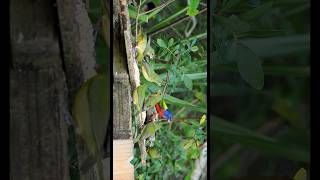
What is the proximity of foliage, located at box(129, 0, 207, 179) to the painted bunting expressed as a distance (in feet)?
0.04

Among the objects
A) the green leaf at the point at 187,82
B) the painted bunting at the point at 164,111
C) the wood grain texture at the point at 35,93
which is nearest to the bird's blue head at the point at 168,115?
the painted bunting at the point at 164,111

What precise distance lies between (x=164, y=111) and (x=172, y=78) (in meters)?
0.11

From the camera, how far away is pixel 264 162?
1414 mm

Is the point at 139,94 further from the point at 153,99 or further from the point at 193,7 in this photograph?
the point at 193,7

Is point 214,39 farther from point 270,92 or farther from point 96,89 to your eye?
point 96,89

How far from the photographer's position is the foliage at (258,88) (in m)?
1.40

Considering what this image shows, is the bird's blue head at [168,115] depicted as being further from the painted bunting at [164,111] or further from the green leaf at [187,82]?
the green leaf at [187,82]

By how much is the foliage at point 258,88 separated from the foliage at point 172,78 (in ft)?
0.16

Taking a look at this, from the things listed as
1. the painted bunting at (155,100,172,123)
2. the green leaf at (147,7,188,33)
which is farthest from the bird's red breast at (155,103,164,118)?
the green leaf at (147,7,188,33)

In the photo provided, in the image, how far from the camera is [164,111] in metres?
1.45

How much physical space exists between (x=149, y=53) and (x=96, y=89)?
0.66 ft

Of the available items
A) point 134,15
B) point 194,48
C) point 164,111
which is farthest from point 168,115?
point 134,15

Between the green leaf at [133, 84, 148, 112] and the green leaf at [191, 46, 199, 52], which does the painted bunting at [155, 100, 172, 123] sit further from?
the green leaf at [191, 46, 199, 52]

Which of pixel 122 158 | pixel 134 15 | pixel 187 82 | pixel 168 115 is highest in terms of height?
pixel 134 15
